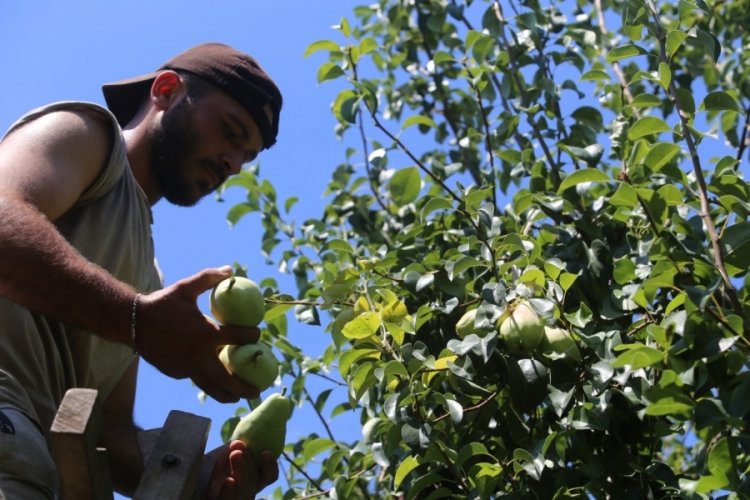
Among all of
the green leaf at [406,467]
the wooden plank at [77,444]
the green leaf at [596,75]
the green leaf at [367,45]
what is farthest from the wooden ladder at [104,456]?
the green leaf at [367,45]

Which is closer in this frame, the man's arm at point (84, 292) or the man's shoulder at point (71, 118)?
the man's arm at point (84, 292)

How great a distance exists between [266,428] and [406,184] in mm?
923

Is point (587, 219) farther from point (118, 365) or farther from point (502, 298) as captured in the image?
point (118, 365)

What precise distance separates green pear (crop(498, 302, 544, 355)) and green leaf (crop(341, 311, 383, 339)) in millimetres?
290

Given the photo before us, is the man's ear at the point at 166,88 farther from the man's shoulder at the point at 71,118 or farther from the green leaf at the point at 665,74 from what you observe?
the green leaf at the point at 665,74

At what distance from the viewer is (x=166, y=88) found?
2.82 metres

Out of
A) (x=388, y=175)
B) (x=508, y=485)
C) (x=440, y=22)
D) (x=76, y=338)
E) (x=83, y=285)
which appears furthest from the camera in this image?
(x=440, y=22)

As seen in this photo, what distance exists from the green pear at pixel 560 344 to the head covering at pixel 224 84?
97 centimetres

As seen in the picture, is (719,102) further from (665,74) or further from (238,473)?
A: (238,473)

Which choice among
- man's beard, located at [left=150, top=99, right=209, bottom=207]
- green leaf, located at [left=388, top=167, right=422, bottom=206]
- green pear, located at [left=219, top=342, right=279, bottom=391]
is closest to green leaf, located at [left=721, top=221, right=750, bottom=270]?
green pear, located at [left=219, top=342, right=279, bottom=391]

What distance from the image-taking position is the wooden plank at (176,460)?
6.00 feet

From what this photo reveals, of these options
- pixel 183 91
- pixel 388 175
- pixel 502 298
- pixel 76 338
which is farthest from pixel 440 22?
pixel 76 338

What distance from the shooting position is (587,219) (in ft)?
8.83

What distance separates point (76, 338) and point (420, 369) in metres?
0.70
